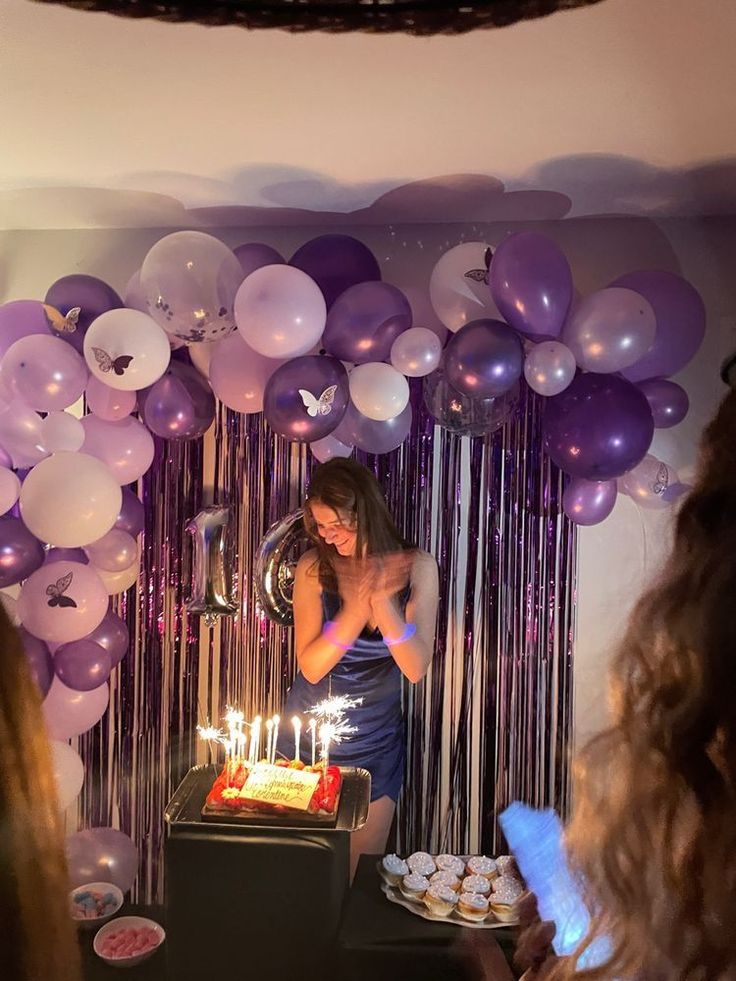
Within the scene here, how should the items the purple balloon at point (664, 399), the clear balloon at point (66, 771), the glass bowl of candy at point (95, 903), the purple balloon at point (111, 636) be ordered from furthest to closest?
the glass bowl of candy at point (95, 903) < the purple balloon at point (111, 636) < the clear balloon at point (66, 771) < the purple balloon at point (664, 399)

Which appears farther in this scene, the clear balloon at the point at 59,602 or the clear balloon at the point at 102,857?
the clear balloon at the point at 102,857

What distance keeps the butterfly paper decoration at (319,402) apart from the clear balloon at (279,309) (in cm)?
13

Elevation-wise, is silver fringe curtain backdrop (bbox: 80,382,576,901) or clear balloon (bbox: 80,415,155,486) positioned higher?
clear balloon (bbox: 80,415,155,486)

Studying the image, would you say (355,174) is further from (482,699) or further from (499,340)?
(482,699)

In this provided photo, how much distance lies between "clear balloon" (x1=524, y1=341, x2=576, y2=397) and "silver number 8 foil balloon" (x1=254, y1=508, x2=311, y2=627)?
95 centimetres

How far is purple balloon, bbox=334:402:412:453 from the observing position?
88.8 inches

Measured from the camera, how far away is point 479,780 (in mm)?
2705

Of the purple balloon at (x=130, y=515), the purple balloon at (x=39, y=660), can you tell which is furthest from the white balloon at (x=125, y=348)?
the purple balloon at (x=39, y=660)

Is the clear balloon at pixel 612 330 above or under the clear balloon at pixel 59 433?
above

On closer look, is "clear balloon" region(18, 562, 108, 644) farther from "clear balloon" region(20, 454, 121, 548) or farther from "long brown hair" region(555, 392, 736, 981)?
"long brown hair" region(555, 392, 736, 981)

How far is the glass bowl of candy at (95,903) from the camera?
2.54 meters

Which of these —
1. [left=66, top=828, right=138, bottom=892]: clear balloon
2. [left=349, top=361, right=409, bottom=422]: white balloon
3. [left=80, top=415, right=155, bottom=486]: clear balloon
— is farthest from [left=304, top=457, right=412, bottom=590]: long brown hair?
[left=66, top=828, right=138, bottom=892]: clear balloon

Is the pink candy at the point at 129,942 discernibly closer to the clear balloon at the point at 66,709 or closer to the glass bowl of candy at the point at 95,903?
the glass bowl of candy at the point at 95,903

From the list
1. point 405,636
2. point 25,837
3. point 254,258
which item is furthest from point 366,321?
point 25,837
